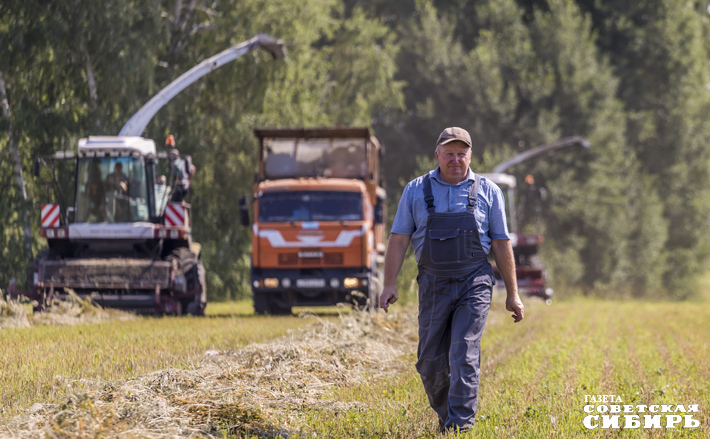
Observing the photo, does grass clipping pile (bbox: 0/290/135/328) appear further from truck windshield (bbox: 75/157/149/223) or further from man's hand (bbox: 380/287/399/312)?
man's hand (bbox: 380/287/399/312)

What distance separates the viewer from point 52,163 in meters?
19.8

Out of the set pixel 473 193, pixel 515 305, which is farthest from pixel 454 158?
pixel 515 305

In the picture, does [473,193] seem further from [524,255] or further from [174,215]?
[524,255]

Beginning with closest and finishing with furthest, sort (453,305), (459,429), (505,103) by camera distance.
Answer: (459,429) < (453,305) < (505,103)

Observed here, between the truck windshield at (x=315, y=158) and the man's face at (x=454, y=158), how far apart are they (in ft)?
49.2

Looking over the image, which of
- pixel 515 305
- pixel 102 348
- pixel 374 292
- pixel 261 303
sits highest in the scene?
pixel 515 305

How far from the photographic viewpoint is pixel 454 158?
279 inches

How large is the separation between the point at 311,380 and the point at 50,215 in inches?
488

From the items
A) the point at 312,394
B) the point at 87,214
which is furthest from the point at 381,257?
the point at 312,394

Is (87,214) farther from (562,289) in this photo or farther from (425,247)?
(562,289)

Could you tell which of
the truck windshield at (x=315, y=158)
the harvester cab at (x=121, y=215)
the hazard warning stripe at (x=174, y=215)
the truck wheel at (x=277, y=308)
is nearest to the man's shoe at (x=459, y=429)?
the harvester cab at (x=121, y=215)

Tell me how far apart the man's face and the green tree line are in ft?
65.2

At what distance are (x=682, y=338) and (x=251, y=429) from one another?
10584 millimetres

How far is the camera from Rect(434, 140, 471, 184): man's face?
708 centimetres
